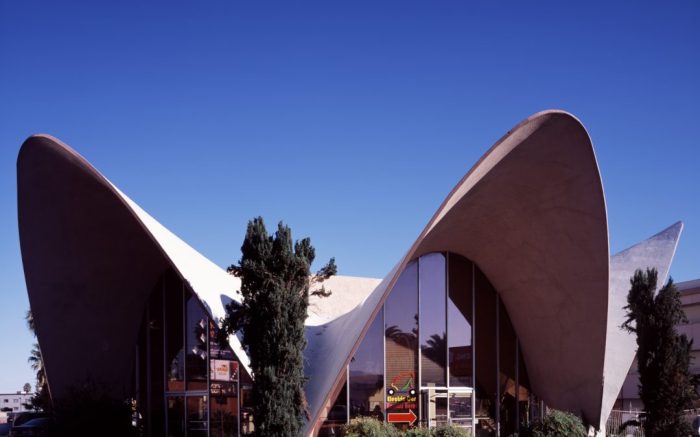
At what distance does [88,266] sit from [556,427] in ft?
44.3

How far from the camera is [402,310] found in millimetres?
20828

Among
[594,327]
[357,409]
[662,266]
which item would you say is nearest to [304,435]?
[357,409]

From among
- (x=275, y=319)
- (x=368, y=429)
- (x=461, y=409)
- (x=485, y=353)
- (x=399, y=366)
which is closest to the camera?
(x=275, y=319)

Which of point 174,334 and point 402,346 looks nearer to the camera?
point 402,346

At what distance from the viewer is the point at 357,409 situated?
19.5 meters

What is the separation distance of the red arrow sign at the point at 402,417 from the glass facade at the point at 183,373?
415 cm

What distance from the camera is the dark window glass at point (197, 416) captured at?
20.4 m

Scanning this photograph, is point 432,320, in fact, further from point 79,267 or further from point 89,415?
point 79,267

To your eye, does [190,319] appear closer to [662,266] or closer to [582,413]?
[582,413]

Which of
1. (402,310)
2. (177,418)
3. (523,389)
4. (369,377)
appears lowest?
(177,418)

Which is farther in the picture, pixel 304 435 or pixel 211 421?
pixel 211 421

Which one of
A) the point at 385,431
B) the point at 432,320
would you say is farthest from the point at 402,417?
the point at 385,431

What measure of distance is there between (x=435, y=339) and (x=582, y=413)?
481 cm

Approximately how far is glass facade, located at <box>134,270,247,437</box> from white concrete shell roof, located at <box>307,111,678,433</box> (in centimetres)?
294
